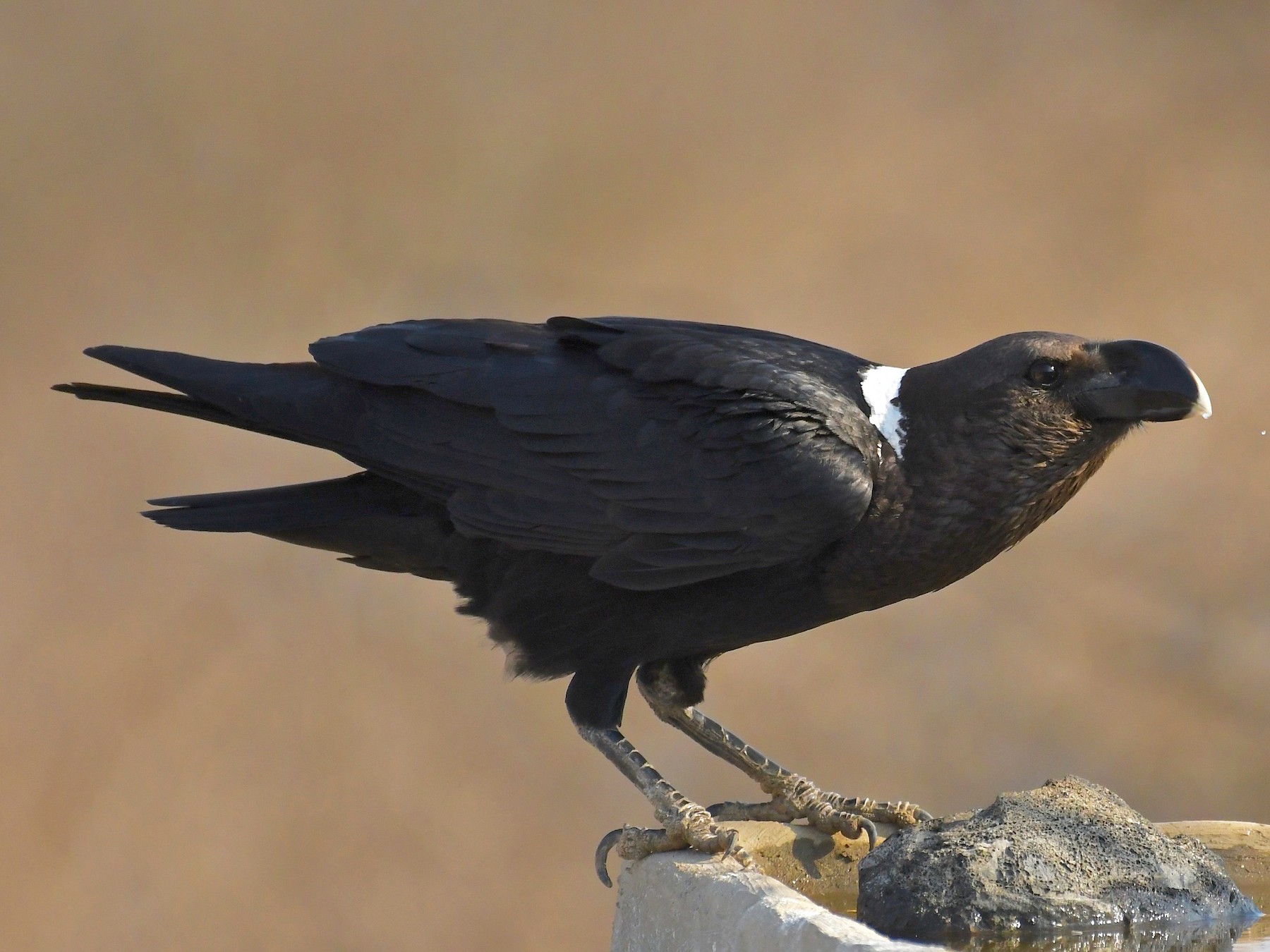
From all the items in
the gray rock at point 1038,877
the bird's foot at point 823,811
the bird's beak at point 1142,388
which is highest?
the bird's beak at point 1142,388

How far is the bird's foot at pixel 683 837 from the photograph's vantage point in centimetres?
186

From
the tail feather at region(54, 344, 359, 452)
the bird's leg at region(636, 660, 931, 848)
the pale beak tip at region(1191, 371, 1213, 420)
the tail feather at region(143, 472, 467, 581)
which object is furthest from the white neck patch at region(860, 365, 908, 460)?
the tail feather at region(54, 344, 359, 452)

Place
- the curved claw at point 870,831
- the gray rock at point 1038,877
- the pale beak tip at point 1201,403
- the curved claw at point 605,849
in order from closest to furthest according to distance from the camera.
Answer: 1. the gray rock at point 1038,877
2. the pale beak tip at point 1201,403
3. the curved claw at point 605,849
4. the curved claw at point 870,831

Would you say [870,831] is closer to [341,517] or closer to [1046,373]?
[1046,373]

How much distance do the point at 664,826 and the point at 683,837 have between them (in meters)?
0.04

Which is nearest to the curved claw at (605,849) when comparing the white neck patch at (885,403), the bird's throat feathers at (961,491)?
the bird's throat feathers at (961,491)

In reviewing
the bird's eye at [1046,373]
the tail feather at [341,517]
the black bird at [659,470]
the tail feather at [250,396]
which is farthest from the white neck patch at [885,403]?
the tail feather at [250,396]

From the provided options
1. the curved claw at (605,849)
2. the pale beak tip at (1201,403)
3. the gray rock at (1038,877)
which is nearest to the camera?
the gray rock at (1038,877)

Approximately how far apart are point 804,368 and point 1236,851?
3.01 feet

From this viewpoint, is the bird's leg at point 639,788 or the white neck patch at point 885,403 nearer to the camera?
the bird's leg at point 639,788

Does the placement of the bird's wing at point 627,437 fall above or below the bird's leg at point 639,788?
above

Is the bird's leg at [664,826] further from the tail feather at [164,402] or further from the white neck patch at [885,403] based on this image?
the tail feather at [164,402]

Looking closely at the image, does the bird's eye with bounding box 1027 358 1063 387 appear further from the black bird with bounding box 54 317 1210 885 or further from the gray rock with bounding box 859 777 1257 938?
the gray rock with bounding box 859 777 1257 938

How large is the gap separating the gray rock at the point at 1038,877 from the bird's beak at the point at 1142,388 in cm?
52
